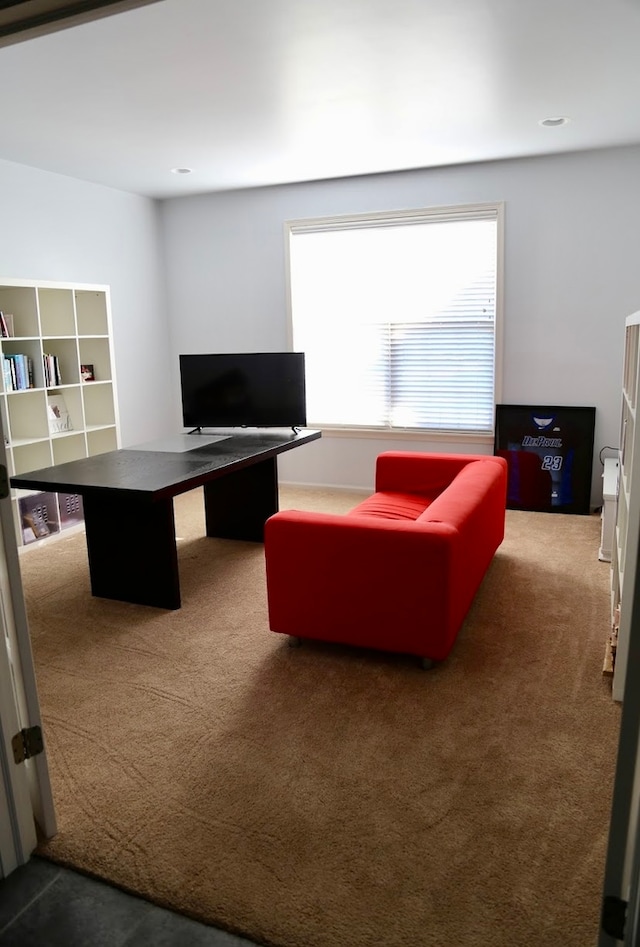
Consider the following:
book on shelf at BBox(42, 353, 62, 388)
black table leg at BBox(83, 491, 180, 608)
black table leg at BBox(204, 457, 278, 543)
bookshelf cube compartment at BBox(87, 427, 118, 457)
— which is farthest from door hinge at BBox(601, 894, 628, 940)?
bookshelf cube compartment at BBox(87, 427, 118, 457)

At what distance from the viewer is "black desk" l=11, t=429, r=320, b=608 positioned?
3141mm

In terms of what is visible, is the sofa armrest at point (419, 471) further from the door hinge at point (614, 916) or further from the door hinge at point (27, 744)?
the door hinge at point (614, 916)

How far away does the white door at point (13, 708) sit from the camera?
5.59ft

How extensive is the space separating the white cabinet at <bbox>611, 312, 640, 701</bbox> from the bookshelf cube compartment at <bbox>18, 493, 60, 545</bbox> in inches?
139

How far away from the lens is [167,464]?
358cm

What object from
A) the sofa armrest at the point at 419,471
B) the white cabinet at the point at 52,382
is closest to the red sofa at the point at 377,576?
the sofa armrest at the point at 419,471

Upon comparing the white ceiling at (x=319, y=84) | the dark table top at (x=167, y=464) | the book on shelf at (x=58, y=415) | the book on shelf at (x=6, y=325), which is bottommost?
the dark table top at (x=167, y=464)

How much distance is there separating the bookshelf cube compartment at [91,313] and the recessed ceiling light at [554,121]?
10.4 feet

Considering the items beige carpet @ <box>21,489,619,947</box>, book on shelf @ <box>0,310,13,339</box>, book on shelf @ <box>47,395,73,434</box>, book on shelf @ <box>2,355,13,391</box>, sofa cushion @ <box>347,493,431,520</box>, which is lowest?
beige carpet @ <box>21,489,619,947</box>

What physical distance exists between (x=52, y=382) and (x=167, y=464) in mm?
1564

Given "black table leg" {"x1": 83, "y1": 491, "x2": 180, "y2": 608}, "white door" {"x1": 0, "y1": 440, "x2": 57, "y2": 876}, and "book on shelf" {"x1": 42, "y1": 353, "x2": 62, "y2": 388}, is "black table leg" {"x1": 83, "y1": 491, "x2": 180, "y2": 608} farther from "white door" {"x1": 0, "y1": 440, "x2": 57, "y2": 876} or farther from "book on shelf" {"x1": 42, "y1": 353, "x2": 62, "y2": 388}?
"white door" {"x1": 0, "y1": 440, "x2": 57, "y2": 876}

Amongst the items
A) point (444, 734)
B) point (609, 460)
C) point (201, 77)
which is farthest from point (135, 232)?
point (444, 734)

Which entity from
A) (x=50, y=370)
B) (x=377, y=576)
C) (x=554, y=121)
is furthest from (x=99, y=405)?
(x=554, y=121)

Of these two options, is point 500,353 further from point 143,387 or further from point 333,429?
point 143,387
